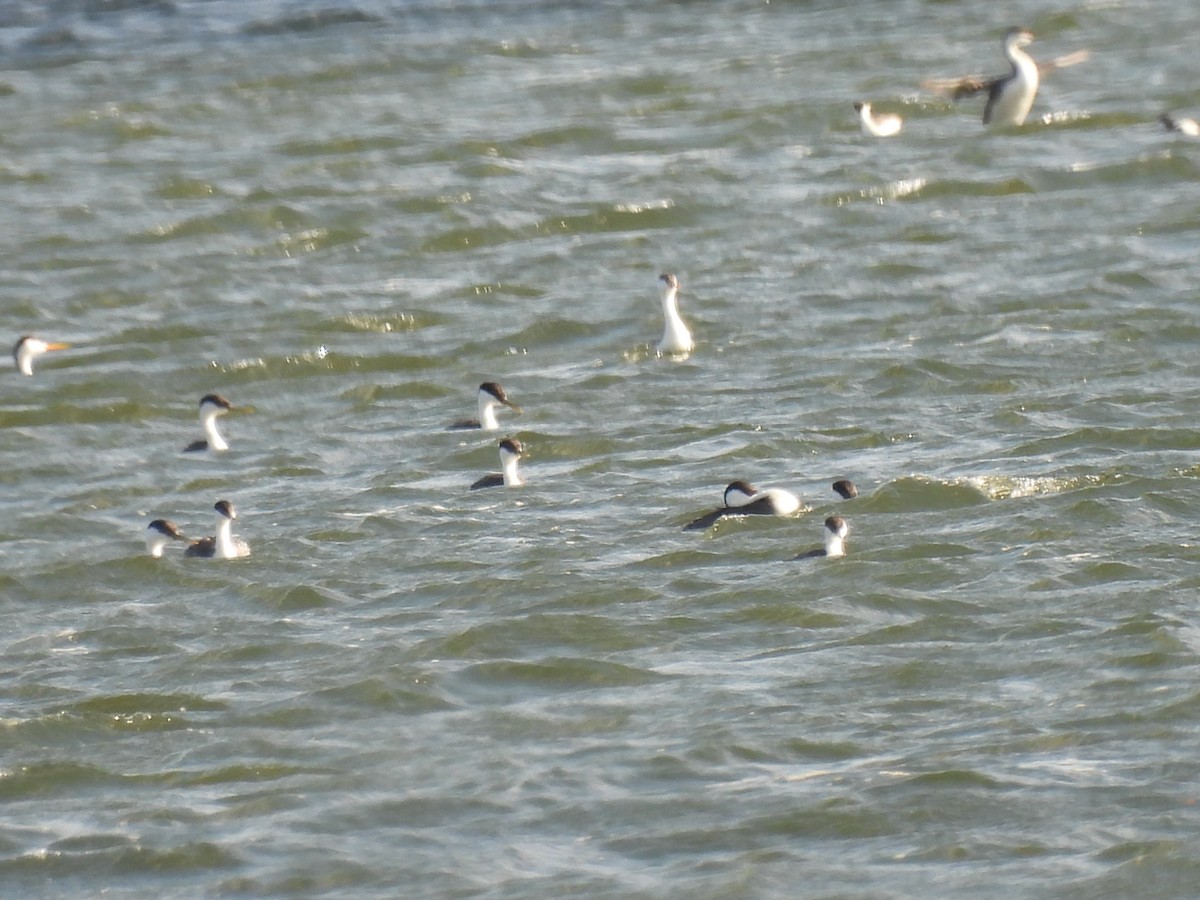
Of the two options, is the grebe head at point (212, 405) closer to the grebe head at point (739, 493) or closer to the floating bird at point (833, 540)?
the grebe head at point (739, 493)

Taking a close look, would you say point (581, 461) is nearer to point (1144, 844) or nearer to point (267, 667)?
point (267, 667)

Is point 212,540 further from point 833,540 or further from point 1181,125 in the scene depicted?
point 1181,125

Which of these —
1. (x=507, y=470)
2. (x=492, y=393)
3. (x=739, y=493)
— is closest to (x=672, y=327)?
(x=492, y=393)

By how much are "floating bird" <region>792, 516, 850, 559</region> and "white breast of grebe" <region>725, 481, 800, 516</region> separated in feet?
2.28

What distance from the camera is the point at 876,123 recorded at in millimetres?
23734

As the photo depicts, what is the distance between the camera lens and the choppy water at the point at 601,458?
A: 34.2ft

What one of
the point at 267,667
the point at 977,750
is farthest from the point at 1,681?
the point at 977,750

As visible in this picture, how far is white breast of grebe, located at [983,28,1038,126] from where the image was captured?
16609mm

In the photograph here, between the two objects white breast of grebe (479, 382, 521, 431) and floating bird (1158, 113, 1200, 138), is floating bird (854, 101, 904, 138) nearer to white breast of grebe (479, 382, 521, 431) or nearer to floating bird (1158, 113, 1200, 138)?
floating bird (1158, 113, 1200, 138)

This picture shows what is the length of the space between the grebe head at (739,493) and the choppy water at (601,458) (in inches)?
11.2

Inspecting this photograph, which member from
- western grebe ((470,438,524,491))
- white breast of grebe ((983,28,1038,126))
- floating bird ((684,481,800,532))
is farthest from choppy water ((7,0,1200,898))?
white breast of grebe ((983,28,1038,126))

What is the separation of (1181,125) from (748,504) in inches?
393

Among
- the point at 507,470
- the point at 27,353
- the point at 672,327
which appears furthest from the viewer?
the point at 27,353

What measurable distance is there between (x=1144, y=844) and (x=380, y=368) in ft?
A: 32.4
